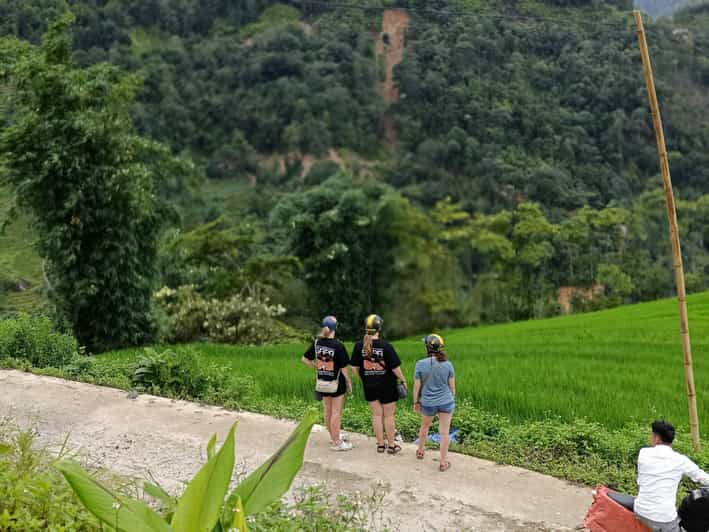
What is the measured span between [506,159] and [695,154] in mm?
15784

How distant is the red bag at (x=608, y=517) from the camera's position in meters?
4.54

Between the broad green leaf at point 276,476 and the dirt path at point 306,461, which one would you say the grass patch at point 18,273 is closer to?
the dirt path at point 306,461

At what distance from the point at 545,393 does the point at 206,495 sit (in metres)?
7.29

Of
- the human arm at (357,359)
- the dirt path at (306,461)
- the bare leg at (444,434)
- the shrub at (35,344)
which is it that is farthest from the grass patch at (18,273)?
the bare leg at (444,434)

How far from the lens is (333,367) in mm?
6508

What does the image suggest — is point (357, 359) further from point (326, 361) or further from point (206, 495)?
point (206, 495)

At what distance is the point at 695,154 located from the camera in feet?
184

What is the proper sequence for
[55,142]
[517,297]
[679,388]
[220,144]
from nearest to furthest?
[679,388], [55,142], [517,297], [220,144]

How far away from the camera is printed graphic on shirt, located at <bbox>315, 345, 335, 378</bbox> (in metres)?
6.51

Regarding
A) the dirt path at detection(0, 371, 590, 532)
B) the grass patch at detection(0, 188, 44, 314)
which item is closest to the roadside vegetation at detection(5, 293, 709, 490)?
the dirt path at detection(0, 371, 590, 532)

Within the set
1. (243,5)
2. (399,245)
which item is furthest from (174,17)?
(399,245)

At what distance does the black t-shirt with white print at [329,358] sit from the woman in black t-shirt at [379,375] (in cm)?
11

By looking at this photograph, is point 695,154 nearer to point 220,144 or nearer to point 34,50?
point 220,144

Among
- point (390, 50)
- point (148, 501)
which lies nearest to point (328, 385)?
point (148, 501)
